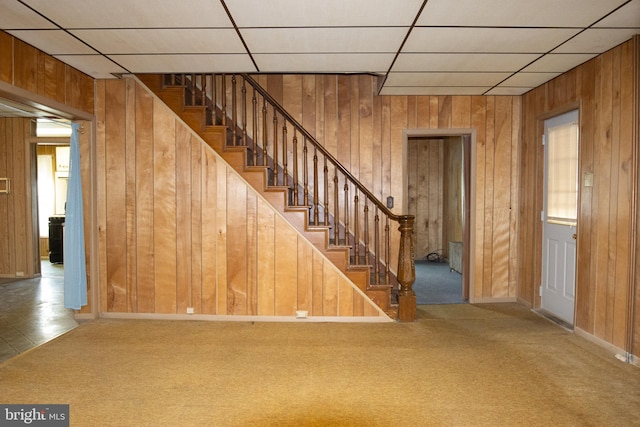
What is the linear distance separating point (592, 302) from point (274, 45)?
356 cm

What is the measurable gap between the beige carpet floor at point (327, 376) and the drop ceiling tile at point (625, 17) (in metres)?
2.52

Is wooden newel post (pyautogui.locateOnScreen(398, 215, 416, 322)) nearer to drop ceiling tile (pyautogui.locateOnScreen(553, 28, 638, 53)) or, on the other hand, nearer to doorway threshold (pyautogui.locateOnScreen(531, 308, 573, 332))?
doorway threshold (pyautogui.locateOnScreen(531, 308, 573, 332))

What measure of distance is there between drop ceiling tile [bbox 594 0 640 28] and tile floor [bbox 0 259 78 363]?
5194mm

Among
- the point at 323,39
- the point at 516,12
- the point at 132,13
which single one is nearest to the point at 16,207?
the point at 132,13

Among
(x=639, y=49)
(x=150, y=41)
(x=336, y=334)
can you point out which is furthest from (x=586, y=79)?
(x=150, y=41)

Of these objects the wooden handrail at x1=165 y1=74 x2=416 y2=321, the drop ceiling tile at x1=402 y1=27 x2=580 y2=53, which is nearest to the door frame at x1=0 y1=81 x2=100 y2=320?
the wooden handrail at x1=165 y1=74 x2=416 y2=321

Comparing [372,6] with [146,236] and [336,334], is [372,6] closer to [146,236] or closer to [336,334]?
[336,334]

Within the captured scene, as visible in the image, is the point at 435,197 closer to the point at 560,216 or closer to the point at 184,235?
the point at 560,216

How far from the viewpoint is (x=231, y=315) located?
415 centimetres

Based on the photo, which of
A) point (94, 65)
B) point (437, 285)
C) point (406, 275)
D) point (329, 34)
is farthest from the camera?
point (437, 285)

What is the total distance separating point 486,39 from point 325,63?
137cm

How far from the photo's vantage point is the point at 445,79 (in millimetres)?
4086

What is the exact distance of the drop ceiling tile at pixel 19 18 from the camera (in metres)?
2.59

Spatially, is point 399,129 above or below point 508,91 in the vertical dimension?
below
